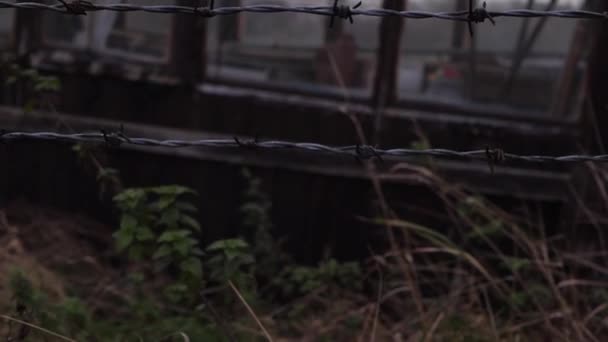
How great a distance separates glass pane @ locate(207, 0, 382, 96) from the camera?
4.42 meters

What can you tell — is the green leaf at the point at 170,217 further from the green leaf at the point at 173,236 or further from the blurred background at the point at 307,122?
the blurred background at the point at 307,122

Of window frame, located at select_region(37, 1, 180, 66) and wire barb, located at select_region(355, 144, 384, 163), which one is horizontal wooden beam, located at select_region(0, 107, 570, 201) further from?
wire barb, located at select_region(355, 144, 384, 163)

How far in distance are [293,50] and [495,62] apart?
1072 millimetres

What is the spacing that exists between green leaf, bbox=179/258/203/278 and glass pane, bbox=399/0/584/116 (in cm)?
234

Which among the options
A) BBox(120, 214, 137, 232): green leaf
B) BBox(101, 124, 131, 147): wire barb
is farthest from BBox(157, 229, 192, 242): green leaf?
BBox(101, 124, 131, 147): wire barb

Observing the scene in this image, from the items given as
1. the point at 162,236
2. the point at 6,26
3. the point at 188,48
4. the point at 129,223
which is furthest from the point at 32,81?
the point at 6,26

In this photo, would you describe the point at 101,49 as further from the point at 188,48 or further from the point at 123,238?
the point at 123,238

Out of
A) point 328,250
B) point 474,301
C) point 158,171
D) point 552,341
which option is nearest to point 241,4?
point 158,171

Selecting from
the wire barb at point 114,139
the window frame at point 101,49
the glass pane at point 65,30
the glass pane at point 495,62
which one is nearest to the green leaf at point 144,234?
the wire barb at point 114,139

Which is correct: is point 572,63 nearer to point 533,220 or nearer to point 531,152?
point 531,152

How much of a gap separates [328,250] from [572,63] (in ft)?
5.23

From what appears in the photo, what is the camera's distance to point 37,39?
15.1 ft

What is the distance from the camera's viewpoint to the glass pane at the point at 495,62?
14.3ft

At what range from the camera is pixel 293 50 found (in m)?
4.44
